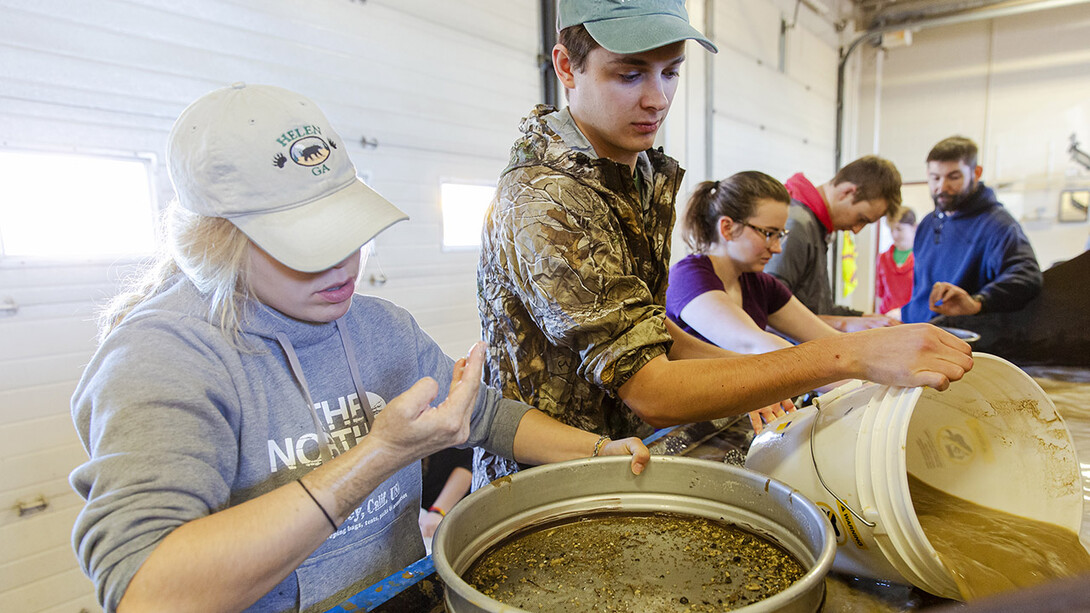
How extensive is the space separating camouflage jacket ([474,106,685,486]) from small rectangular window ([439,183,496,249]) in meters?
2.31

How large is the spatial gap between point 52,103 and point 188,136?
1978 millimetres

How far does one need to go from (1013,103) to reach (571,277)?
8865mm

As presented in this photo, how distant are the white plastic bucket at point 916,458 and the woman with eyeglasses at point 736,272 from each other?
67 centimetres

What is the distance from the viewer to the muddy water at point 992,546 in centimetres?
104

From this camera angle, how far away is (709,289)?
2156mm

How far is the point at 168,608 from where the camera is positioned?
2.33ft

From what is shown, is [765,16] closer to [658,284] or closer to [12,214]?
[658,284]

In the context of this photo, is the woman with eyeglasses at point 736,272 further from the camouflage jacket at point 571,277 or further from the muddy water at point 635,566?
the muddy water at point 635,566

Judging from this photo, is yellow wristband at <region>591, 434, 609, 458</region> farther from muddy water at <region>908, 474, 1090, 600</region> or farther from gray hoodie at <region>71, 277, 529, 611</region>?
muddy water at <region>908, 474, 1090, 600</region>

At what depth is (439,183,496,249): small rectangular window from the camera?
379cm

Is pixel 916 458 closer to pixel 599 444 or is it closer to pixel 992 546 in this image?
pixel 992 546

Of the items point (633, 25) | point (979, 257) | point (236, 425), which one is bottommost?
point (236, 425)

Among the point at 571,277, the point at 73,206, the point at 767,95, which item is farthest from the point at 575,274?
the point at 767,95

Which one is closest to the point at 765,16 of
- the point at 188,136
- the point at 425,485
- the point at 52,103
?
the point at 425,485
